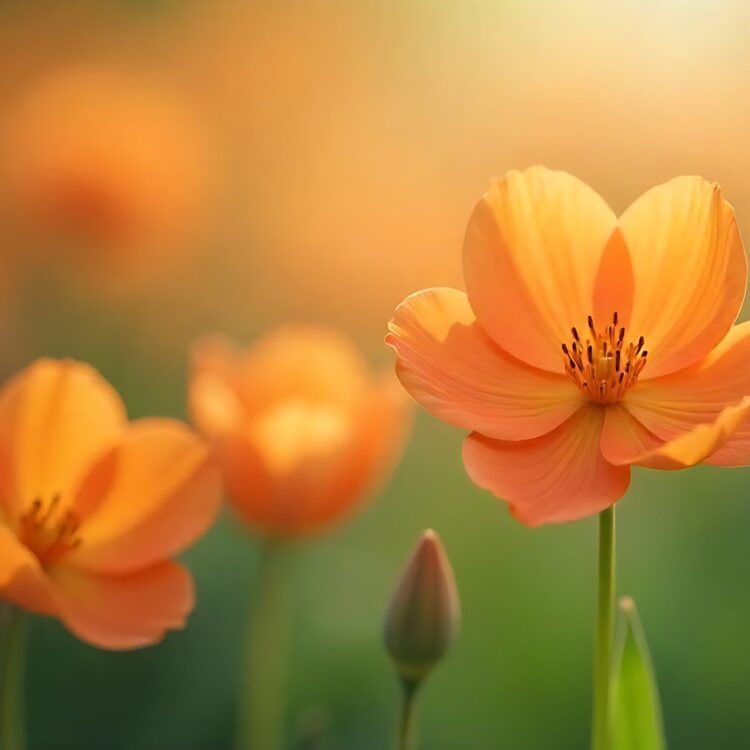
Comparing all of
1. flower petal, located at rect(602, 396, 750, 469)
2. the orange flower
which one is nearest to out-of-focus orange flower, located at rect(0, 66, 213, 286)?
the orange flower

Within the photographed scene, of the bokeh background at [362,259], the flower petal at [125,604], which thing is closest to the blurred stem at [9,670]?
the flower petal at [125,604]

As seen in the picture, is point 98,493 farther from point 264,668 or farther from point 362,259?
point 362,259

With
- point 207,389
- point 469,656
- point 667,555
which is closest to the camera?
point 207,389

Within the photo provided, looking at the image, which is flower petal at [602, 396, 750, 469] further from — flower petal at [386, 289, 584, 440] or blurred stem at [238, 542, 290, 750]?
blurred stem at [238, 542, 290, 750]

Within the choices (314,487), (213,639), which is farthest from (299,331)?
(213,639)

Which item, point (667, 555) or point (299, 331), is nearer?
point (299, 331)

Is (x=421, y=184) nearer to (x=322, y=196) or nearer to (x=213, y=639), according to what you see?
(x=322, y=196)

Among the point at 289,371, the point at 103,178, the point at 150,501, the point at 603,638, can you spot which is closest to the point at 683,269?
the point at 603,638
